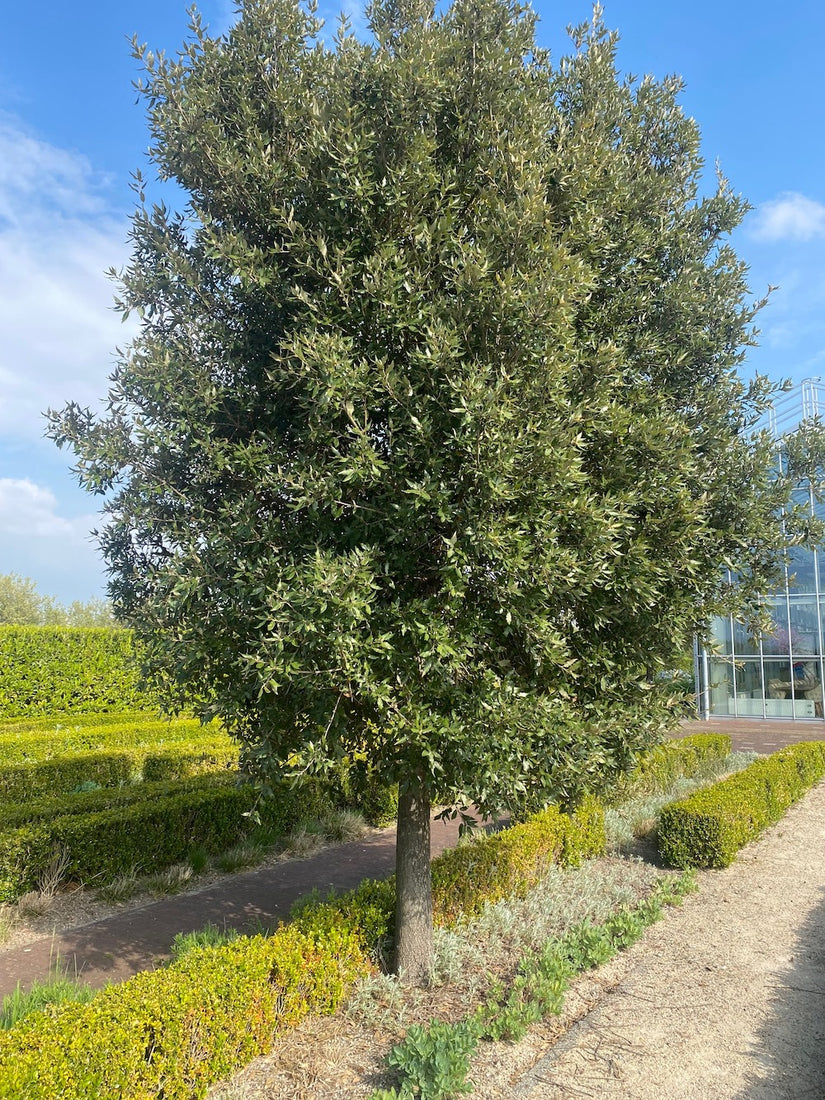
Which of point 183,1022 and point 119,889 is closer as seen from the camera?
point 183,1022

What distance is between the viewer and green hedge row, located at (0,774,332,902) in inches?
316

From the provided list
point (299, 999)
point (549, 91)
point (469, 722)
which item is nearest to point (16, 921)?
point (299, 999)

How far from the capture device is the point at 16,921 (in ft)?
24.8

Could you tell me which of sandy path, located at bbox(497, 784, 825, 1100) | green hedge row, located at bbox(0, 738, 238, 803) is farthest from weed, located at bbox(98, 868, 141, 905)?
sandy path, located at bbox(497, 784, 825, 1100)

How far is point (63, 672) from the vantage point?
23.0 metres

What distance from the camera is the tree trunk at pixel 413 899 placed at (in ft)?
19.7

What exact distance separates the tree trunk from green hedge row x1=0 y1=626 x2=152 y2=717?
17.3m

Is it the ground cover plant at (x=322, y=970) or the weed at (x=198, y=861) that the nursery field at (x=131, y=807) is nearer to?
the weed at (x=198, y=861)

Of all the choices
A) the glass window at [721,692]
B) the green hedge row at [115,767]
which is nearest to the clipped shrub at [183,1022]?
the green hedge row at [115,767]

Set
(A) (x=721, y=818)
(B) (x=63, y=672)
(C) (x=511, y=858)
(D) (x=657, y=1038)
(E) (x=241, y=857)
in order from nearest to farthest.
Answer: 1. (D) (x=657, y=1038)
2. (C) (x=511, y=858)
3. (E) (x=241, y=857)
4. (A) (x=721, y=818)
5. (B) (x=63, y=672)

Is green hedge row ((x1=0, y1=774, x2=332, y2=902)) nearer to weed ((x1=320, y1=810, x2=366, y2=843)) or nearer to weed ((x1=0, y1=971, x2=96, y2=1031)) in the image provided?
weed ((x1=320, y1=810, x2=366, y2=843))

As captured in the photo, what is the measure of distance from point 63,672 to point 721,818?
2004 centimetres

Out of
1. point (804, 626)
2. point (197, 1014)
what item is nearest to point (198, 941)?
point (197, 1014)

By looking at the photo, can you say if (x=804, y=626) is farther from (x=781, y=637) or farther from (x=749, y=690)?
(x=749, y=690)
